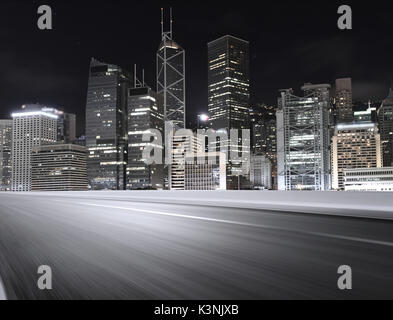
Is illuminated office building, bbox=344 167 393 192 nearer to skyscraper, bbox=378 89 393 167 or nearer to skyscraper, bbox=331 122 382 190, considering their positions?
skyscraper, bbox=331 122 382 190

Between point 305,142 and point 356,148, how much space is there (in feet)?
116

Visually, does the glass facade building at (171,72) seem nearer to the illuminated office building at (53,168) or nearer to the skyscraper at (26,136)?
the illuminated office building at (53,168)

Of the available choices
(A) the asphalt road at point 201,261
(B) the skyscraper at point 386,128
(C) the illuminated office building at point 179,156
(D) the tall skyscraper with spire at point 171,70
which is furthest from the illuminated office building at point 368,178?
(B) the skyscraper at point 386,128

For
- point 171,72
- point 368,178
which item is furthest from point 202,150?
point 368,178

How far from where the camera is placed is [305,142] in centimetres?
14338

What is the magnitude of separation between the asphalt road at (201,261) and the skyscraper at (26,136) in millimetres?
166966

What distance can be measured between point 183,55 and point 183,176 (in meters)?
58.1

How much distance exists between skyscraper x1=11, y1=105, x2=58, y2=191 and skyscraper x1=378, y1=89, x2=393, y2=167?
15226 cm

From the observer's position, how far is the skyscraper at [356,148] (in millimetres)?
108750

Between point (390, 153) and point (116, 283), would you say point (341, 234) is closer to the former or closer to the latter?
point (116, 283)

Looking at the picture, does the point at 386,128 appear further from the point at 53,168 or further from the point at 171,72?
the point at 53,168

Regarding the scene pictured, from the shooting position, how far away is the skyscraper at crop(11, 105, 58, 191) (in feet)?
551

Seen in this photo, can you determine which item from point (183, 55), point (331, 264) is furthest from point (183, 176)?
point (331, 264)
